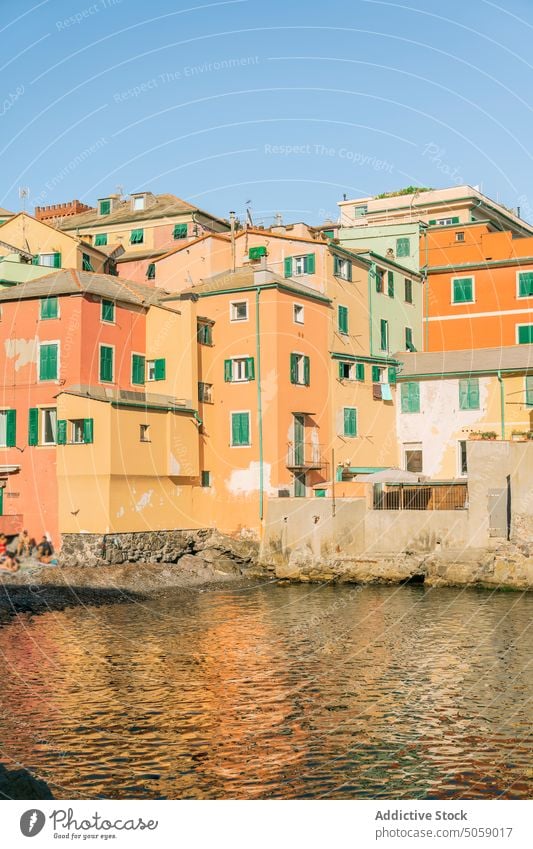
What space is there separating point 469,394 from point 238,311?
14929mm

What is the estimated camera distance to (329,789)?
731 inches

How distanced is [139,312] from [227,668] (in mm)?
30059

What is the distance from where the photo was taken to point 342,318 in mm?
61375

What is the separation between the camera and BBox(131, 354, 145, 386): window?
184 ft

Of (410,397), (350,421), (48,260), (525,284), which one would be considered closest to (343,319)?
(350,421)

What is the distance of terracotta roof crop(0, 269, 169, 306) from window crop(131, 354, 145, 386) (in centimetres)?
301

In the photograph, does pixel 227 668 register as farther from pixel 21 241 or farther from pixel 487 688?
pixel 21 241

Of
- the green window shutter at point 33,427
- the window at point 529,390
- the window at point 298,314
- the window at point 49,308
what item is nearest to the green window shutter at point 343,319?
the window at point 298,314

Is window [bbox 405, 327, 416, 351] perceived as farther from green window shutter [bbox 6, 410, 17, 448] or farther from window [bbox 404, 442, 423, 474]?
green window shutter [bbox 6, 410, 17, 448]

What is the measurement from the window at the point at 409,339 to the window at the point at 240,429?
53.6 ft

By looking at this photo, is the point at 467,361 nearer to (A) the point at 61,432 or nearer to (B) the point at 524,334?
(B) the point at 524,334

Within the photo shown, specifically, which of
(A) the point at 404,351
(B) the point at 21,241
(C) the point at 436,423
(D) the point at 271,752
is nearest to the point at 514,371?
(C) the point at 436,423

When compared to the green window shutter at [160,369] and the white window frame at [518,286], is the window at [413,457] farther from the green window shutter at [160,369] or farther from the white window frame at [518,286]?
the green window shutter at [160,369]

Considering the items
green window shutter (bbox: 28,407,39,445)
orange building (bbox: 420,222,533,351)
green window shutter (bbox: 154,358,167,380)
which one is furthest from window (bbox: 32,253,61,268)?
orange building (bbox: 420,222,533,351)
